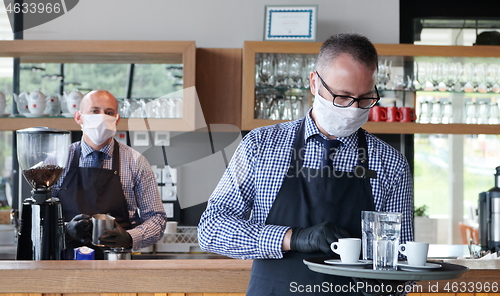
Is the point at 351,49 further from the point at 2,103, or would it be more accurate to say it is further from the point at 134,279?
the point at 2,103

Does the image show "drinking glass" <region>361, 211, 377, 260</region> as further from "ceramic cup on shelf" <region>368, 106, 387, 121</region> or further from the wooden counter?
"ceramic cup on shelf" <region>368, 106, 387, 121</region>

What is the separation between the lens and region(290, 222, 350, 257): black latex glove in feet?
4.48

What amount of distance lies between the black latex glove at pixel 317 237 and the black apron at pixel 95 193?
1.66 metres

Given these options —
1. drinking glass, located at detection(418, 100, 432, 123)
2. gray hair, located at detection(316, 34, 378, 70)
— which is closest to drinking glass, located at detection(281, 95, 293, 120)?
drinking glass, located at detection(418, 100, 432, 123)

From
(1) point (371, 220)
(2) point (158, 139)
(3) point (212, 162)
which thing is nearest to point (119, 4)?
(2) point (158, 139)

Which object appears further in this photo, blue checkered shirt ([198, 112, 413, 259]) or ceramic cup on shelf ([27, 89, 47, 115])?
ceramic cup on shelf ([27, 89, 47, 115])

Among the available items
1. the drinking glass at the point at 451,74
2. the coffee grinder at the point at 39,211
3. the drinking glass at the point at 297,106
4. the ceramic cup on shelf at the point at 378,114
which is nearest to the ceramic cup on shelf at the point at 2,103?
the coffee grinder at the point at 39,211

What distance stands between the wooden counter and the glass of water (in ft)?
2.06

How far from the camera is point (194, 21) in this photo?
3.93 m

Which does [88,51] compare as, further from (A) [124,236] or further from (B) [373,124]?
(B) [373,124]

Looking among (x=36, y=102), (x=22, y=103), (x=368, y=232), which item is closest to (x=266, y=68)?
(x=36, y=102)

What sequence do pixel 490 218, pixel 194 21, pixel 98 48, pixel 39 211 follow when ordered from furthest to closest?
pixel 194 21
pixel 98 48
pixel 490 218
pixel 39 211

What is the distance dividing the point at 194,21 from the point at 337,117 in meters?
2.60

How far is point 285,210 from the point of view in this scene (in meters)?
1.54
